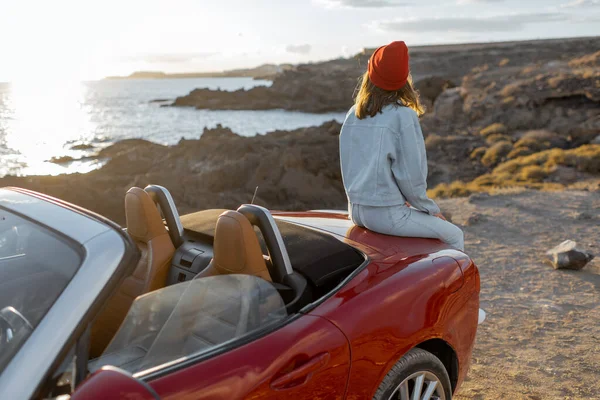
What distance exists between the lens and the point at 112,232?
2082mm

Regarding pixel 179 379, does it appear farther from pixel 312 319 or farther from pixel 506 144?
pixel 506 144

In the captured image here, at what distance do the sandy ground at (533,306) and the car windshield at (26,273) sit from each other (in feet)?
9.04

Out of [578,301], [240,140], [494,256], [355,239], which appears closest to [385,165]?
[355,239]

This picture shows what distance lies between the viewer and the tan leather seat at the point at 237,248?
244 centimetres

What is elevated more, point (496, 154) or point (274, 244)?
point (274, 244)

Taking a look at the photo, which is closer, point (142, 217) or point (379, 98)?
point (142, 217)

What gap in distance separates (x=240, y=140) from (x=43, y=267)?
2116cm

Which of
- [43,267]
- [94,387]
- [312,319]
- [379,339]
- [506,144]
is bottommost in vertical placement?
[506,144]

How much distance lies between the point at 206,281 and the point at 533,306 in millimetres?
4030

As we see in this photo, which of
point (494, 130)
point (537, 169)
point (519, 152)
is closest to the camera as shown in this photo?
point (537, 169)

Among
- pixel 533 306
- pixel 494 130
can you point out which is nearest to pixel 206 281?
pixel 533 306

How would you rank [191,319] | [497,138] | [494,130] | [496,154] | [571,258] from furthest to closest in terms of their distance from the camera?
[494,130]
[497,138]
[496,154]
[571,258]
[191,319]

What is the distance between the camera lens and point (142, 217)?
3012 millimetres

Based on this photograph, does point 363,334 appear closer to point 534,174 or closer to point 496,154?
point 534,174
